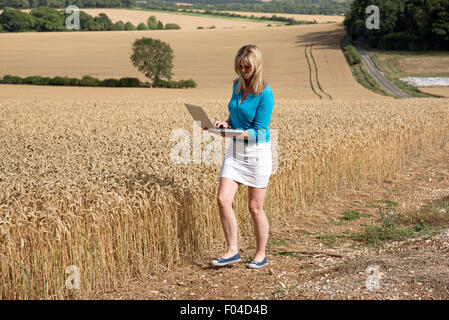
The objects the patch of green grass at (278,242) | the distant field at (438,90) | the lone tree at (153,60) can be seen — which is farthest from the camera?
the lone tree at (153,60)

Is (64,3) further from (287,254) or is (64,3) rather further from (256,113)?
(256,113)

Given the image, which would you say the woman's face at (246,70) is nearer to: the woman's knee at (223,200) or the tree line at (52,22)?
the woman's knee at (223,200)

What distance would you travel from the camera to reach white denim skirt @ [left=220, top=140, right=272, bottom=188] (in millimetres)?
5793

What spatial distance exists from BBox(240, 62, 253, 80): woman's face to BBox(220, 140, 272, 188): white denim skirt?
2.40ft

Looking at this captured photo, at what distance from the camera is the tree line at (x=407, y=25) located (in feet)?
235

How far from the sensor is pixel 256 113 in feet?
18.7

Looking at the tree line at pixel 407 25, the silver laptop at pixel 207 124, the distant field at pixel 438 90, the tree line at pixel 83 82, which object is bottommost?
the tree line at pixel 83 82

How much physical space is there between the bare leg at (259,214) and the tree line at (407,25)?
2872 inches

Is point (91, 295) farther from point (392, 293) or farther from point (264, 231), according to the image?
point (392, 293)

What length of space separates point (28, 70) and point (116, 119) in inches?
1969

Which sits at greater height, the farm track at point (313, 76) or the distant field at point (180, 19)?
the distant field at point (180, 19)

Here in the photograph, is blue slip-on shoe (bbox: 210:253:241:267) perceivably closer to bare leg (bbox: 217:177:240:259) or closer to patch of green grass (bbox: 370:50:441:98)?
bare leg (bbox: 217:177:240:259)

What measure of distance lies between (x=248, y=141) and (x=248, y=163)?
0.84ft

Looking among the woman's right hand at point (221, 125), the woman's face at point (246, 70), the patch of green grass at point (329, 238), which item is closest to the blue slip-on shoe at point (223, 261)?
the woman's right hand at point (221, 125)
